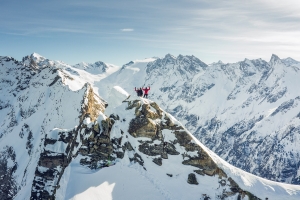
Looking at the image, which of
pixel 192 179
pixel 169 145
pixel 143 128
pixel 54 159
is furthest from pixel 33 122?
pixel 192 179

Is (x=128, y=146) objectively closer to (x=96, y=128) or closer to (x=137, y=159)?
(x=137, y=159)

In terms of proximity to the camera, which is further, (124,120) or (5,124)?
(5,124)

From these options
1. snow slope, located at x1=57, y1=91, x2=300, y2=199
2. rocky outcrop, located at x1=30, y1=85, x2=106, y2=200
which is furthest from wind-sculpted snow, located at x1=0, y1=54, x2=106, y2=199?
snow slope, located at x1=57, y1=91, x2=300, y2=199

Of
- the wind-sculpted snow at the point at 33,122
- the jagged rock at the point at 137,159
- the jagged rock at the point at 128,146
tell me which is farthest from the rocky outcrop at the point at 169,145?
the wind-sculpted snow at the point at 33,122

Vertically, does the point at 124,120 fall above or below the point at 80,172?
above

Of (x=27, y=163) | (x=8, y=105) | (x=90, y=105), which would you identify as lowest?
(x=27, y=163)

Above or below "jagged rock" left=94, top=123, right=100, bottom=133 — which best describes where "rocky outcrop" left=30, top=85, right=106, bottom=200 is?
below

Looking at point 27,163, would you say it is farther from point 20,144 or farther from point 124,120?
point 124,120

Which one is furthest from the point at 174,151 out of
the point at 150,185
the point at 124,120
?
the point at 124,120

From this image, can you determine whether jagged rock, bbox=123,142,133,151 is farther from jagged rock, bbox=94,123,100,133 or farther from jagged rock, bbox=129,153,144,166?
jagged rock, bbox=94,123,100,133

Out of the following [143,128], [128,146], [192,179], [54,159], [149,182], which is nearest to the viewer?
[149,182]

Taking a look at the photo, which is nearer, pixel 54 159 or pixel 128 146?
pixel 54 159
